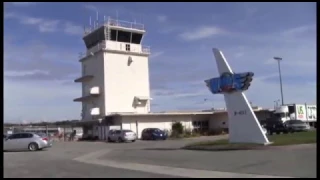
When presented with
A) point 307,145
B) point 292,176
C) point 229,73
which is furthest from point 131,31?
point 292,176

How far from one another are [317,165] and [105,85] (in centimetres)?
4391

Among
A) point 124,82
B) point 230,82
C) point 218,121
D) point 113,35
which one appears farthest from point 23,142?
point 218,121

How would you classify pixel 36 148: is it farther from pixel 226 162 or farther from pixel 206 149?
pixel 226 162

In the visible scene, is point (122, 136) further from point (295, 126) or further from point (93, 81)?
point (295, 126)

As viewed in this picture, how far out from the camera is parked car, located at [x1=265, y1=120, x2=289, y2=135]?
46350 millimetres

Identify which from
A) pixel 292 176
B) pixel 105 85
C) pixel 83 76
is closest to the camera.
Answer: pixel 292 176

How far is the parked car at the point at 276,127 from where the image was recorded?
46.3 metres

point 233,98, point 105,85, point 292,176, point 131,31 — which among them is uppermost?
point 131,31

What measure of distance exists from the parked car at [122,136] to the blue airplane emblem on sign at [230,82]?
67.7 feet

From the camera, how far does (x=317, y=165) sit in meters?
14.9

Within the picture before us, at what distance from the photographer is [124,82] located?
58.9 meters

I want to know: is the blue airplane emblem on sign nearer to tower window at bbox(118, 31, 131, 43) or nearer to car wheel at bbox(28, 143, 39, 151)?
car wheel at bbox(28, 143, 39, 151)

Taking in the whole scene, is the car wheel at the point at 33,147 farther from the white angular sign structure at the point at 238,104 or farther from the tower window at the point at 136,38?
the tower window at the point at 136,38

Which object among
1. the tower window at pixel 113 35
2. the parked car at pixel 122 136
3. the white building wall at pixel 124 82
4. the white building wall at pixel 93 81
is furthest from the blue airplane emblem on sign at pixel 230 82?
the tower window at pixel 113 35
